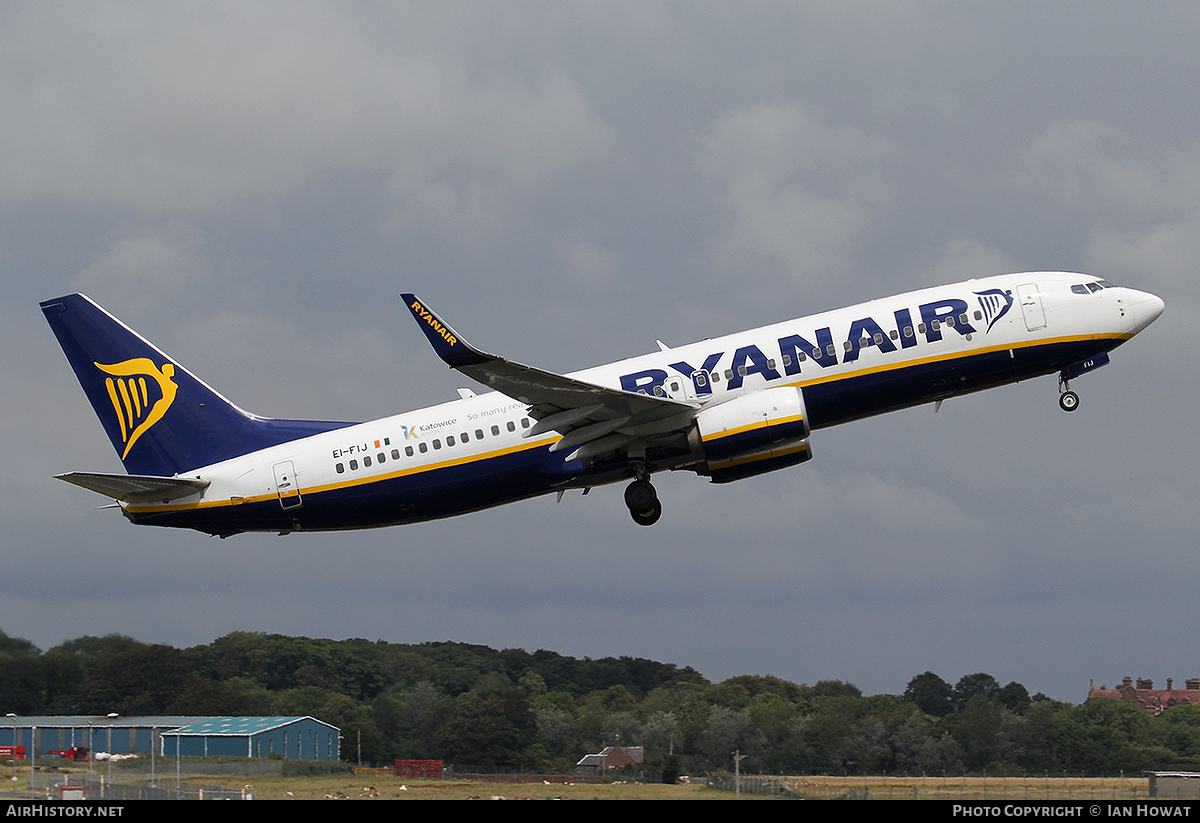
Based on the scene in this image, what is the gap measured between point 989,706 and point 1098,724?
724cm

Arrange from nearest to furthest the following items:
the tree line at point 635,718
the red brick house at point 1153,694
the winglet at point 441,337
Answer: the winglet at point 441,337, the tree line at point 635,718, the red brick house at point 1153,694

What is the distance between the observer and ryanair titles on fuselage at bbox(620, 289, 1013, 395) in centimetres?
3625

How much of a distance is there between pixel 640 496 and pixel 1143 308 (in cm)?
1578

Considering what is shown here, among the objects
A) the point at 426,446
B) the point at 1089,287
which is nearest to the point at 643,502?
the point at 426,446

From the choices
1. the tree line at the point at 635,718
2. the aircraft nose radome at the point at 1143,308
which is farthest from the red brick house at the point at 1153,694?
the aircraft nose radome at the point at 1143,308

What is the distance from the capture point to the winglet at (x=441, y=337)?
3256 cm

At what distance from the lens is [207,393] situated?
41906 mm

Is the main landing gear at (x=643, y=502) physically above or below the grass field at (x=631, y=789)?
above

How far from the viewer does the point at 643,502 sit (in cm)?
3838

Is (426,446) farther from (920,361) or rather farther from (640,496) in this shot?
(920,361)

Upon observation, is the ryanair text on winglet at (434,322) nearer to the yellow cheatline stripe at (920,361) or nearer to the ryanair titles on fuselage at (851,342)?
the ryanair titles on fuselage at (851,342)

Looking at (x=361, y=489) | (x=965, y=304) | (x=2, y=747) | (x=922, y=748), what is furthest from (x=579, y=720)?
(x=965, y=304)

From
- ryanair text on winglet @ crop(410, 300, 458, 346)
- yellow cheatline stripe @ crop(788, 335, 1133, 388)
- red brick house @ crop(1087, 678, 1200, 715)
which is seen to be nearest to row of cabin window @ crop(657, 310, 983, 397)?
yellow cheatline stripe @ crop(788, 335, 1133, 388)

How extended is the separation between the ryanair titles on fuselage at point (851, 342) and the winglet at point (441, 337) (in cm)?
615
